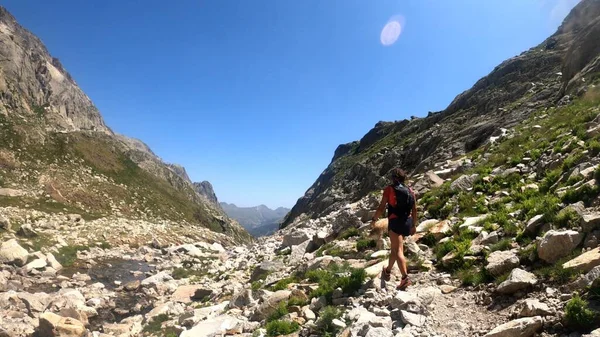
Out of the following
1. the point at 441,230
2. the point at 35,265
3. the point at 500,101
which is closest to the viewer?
the point at 441,230

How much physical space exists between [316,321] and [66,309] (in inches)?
Answer: 582

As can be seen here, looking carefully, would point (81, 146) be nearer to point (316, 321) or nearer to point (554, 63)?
point (316, 321)

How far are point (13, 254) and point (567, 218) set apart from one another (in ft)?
114

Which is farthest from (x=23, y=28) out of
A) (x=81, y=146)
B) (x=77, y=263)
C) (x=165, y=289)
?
(x=165, y=289)

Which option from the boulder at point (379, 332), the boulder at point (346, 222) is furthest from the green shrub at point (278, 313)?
the boulder at point (346, 222)

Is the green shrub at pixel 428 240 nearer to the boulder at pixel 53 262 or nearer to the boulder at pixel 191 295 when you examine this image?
the boulder at pixel 191 295

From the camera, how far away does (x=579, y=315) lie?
5.27 meters

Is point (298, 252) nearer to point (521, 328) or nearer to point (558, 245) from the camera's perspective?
point (558, 245)

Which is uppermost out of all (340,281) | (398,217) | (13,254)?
(13,254)

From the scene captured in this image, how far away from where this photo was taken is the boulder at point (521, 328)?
5.52m

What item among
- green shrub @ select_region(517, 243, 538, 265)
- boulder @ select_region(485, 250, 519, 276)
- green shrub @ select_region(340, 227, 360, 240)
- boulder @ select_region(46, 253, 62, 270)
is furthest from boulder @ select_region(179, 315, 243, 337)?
boulder @ select_region(46, 253, 62, 270)

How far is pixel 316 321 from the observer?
8.45m

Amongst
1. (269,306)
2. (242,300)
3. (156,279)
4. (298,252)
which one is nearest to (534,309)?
(269,306)

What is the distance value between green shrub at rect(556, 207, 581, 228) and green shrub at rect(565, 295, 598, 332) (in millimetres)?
3268
